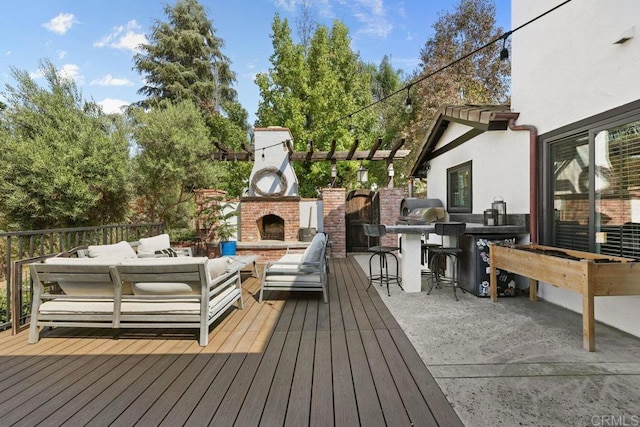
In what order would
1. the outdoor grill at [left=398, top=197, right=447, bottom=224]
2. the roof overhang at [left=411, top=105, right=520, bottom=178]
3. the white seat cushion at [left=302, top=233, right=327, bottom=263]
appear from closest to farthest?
1. the white seat cushion at [left=302, top=233, right=327, bottom=263]
2. the roof overhang at [left=411, top=105, right=520, bottom=178]
3. the outdoor grill at [left=398, top=197, right=447, bottom=224]

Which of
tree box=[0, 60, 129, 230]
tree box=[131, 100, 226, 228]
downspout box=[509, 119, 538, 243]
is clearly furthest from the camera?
tree box=[131, 100, 226, 228]

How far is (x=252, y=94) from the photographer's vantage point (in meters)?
14.2

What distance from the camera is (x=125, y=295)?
293 cm

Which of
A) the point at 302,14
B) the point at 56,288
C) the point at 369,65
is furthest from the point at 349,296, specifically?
the point at 369,65

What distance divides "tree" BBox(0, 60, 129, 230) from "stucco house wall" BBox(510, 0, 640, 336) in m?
8.63

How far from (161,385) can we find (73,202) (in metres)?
6.88

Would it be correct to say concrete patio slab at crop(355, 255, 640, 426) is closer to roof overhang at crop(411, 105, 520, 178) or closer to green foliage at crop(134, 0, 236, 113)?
roof overhang at crop(411, 105, 520, 178)

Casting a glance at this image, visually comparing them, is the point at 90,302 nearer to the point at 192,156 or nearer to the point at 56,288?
the point at 56,288

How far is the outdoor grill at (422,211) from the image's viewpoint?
20.8 ft

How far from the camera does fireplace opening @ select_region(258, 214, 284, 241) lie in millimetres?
8789

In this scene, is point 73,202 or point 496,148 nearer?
point 496,148

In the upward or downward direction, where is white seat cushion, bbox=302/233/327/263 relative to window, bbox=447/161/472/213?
downward

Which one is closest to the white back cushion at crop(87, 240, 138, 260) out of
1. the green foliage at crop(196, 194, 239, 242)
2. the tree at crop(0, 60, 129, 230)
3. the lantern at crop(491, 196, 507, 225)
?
the green foliage at crop(196, 194, 239, 242)
